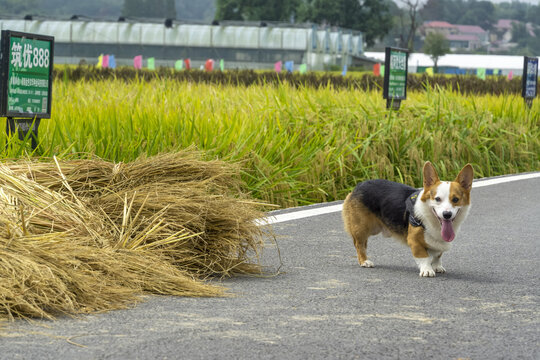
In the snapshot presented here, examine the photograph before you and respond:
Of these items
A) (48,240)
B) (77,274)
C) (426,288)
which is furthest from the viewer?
(426,288)

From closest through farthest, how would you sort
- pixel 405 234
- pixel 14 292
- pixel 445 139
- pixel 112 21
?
pixel 14 292
pixel 405 234
pixel 445 139
pixel 112 21

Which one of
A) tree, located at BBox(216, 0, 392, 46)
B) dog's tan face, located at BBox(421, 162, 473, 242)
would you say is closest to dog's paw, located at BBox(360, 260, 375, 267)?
dog's tan face, located at BBox(421, 162, 473, 242)

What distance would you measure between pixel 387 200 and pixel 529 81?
1322 centimetres

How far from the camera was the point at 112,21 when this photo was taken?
79500 mm

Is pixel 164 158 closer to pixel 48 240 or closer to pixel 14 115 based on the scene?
pixel 48 240

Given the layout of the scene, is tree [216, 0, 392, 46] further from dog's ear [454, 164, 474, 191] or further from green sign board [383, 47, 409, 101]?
dog's ear [454, 164, 474, 191]

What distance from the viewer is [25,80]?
9117 mm

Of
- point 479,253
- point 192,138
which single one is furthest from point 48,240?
point 192,138

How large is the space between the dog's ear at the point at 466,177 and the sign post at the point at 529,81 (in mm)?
12921

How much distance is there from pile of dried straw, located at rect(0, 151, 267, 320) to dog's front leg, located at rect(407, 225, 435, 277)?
3.34 ft

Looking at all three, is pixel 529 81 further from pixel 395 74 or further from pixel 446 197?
pixel 446 197

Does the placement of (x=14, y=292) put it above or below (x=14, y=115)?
below

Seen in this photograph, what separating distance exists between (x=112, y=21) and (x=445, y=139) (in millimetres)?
68679

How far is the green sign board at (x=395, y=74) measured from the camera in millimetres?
14734
